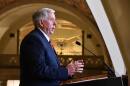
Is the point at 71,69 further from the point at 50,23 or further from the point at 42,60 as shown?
the point at 50,23

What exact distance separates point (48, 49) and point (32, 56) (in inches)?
7.8

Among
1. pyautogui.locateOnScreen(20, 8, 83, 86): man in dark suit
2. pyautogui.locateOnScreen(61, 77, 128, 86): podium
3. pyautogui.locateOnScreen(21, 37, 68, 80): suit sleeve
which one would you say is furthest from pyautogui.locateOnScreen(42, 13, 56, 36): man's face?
pyautogui.locateOnScreen(61, 77, 128, 86): podium

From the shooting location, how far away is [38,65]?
3.39 m

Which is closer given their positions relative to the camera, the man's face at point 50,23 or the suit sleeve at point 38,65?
the suit sleeve at point 38,65

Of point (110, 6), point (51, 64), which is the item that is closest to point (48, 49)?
point (51, 64)

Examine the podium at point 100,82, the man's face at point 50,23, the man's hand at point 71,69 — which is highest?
the man's face at point 50,23

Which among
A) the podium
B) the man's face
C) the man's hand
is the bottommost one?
the podium

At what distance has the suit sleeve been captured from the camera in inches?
133

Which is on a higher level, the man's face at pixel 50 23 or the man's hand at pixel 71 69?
the man's face at pixel 50 23

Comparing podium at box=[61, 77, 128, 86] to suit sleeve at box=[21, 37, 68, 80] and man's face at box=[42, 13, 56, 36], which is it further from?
man's face at box=[42, 13, 56, 36]

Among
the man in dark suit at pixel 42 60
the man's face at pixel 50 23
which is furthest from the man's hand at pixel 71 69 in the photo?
the man's face at pixel 50 23

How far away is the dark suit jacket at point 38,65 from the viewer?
3.40 metres

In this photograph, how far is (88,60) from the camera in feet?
54.0

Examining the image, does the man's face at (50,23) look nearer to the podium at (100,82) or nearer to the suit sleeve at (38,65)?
the suit sleeve at (38,65)
